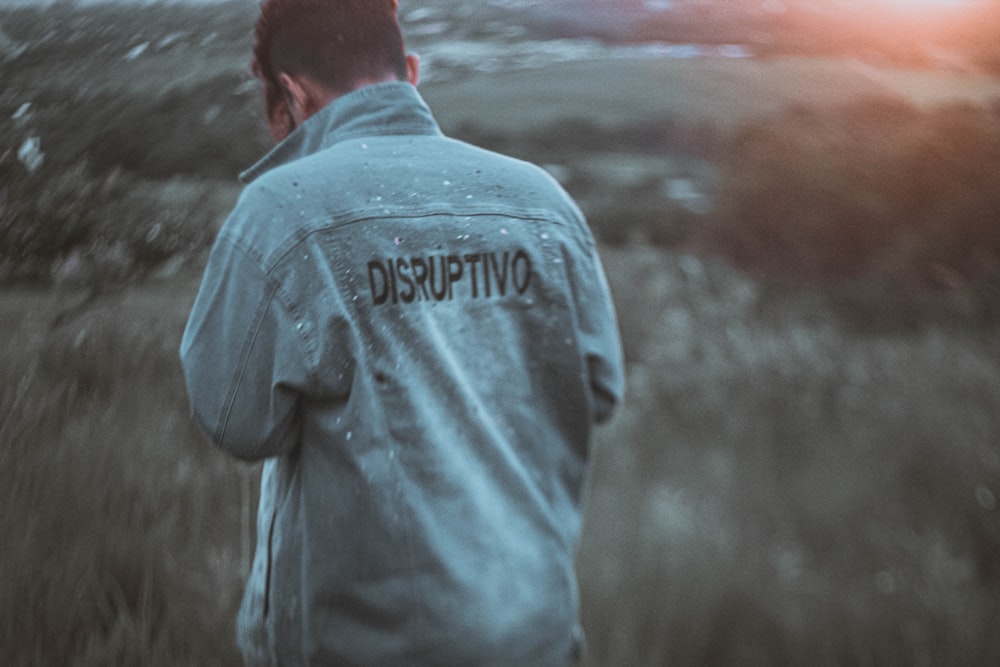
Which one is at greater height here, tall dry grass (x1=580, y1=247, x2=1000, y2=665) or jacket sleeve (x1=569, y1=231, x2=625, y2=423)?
jacket sleeve (x1=569, y1=231, x2=625, y2=423)

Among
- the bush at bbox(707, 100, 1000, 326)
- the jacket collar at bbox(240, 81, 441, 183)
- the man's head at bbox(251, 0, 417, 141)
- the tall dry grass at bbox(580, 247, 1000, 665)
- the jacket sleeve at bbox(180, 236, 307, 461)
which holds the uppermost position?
the man's head at bbox(251, 0, 417, 141)

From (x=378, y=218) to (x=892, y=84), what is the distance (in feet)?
9.05

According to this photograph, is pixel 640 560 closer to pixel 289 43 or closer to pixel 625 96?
pixel 625 96

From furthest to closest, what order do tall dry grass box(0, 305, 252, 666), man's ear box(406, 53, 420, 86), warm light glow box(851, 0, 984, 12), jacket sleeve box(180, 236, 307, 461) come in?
warm light glow box(851, 0, 984, 12)
tall dry grass box(0, 305, 252, 666)
man's ear box(406, 53, 420, 86)
jacket sleeve box(180, 236, 307, 461)

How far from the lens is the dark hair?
4.23ft

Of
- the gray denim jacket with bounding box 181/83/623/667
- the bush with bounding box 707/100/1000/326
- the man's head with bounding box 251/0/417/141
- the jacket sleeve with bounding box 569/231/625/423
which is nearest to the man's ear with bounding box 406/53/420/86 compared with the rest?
the man's head with bounding box 251/0/417/141

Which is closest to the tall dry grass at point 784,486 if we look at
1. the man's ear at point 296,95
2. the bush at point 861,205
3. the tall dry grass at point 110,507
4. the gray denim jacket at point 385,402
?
the bush at point 861,205

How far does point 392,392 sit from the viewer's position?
1119 millimetres

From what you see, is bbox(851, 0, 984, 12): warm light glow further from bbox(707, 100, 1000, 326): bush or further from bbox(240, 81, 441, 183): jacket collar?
bbox(240, 81, 441, 183): jacket collar

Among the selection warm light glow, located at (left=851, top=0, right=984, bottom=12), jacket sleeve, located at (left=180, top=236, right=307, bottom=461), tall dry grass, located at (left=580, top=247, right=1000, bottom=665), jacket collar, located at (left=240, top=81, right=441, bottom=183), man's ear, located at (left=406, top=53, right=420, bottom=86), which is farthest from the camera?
warm light glow, located at (left=851, top=0, right=984, bottom=12)

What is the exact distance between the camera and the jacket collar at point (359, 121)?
4.04ft

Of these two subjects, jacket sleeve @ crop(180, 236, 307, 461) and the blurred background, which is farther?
the blurred background

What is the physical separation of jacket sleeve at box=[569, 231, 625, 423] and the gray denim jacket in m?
0.09

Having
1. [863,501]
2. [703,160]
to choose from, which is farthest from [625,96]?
[863,501]
